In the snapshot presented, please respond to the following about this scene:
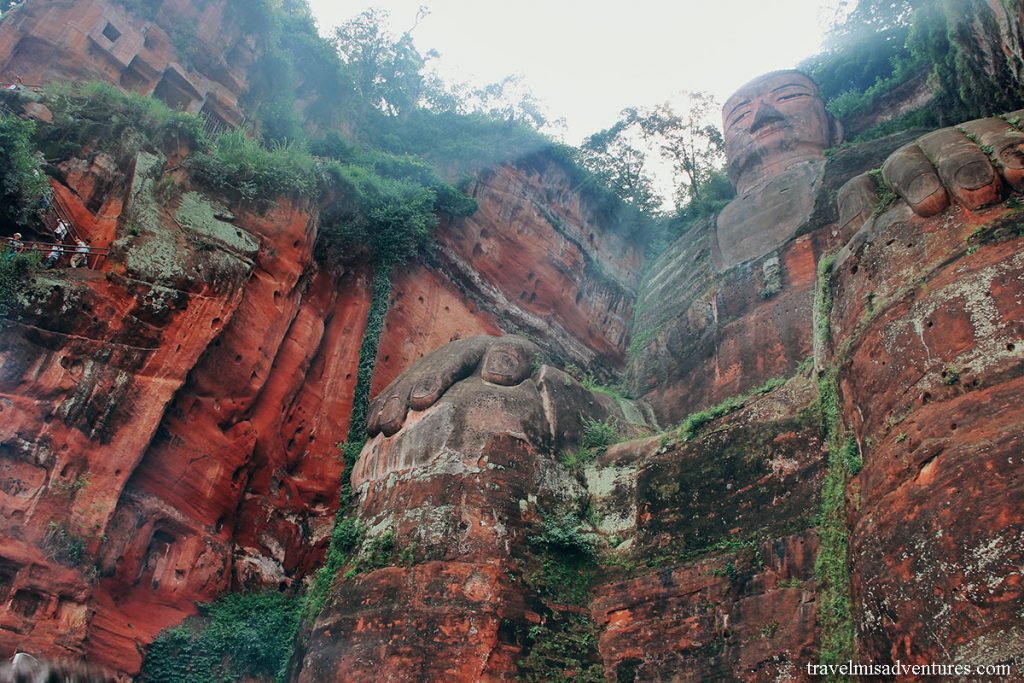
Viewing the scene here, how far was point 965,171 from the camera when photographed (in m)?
11.1

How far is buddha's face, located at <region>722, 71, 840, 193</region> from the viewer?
24.5 meters

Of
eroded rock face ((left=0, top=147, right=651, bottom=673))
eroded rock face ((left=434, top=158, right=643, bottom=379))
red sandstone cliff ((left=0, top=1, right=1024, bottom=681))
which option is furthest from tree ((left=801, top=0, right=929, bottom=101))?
eroded rock face ((left=0, top=147, right=651, bottom=673))

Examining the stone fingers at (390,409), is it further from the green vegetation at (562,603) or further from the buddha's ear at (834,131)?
the buddha's ear at (834,131)

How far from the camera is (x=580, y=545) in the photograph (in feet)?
44.4

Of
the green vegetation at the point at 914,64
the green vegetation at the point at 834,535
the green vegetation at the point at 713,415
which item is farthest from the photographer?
the green vegetation at the point at 713,415

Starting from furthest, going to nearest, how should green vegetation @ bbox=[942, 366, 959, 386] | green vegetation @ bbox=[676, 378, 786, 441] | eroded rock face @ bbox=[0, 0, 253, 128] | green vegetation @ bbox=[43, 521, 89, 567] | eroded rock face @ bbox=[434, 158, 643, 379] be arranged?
1. eroded rock face @ bbox=[434, 158, 643, 379]
2. eroded rock face @ bbox=[0, 0, 253, 128]
3. green vegetation @ bbox=[676, 378, 786, 441]
4. green vegetation @ bbox=[43, 521, 89, 567]
5. green vegetation @ bbox=[942, 366, 959, 386]

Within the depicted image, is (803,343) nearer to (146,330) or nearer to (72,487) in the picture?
(146,330)

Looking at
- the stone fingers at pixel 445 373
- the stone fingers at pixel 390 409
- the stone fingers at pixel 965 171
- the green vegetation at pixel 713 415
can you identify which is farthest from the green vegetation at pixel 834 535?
the stone fingers at pixel 390 409

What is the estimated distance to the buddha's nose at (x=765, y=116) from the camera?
25109mm

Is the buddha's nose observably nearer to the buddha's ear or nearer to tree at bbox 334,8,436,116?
the buddha's ear

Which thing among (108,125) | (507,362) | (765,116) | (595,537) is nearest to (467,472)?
(595,537)

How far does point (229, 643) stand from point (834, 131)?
2288 centimetres

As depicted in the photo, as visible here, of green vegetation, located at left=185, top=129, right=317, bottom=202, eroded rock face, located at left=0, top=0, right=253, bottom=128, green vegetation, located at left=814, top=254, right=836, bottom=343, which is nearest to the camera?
green vegetation, located at left=814, top=254, right=836, bottom=343

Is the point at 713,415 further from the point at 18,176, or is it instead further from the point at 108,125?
the point at 108,125
